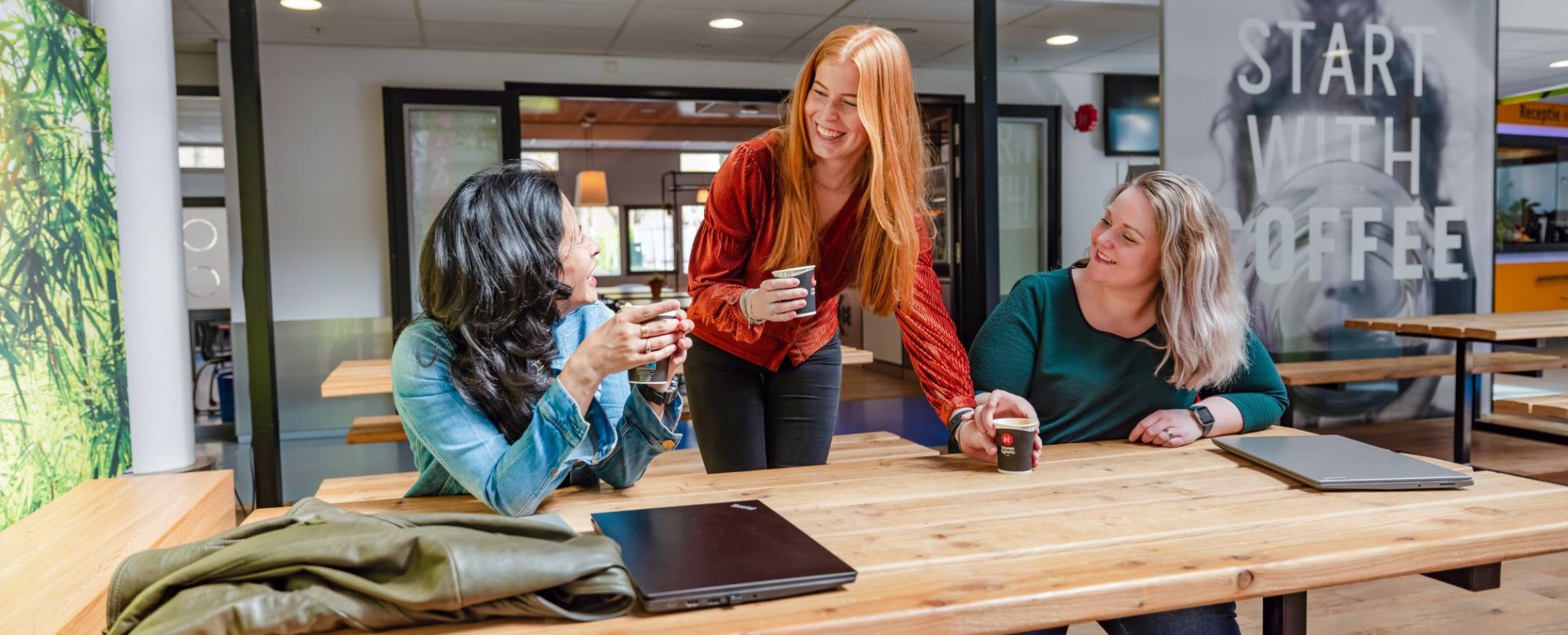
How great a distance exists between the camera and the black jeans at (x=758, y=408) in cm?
210

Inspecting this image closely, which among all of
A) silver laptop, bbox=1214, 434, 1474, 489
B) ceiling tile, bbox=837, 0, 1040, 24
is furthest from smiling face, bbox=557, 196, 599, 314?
ceiling tile, bbox=837, 0, 1040, 24

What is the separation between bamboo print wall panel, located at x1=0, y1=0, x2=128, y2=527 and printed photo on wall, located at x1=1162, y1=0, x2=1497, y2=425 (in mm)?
4291

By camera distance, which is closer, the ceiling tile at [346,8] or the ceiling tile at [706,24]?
the ceiling tile at [346,8]

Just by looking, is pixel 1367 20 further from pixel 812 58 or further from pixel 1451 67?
pixel 812 58

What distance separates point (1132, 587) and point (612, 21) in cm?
517

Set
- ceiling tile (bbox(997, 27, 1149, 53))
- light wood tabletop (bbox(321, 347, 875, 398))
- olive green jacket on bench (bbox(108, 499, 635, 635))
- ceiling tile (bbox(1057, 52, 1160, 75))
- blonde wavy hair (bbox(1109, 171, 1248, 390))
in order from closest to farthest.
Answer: olive green jacket on bench (bbox(108, 499, 635, 635)) < blonde wavy hair (bbox(1109, 171, 1248, 390)) < light wood tabletop (bbox(321, 347, 875, 398)) < ceiling tile (bbox(997, 27, 1149, 53)) < ceiling tile (bbox(1057, 52, 1160, 75))

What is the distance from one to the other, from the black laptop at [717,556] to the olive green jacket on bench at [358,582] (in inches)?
2.3

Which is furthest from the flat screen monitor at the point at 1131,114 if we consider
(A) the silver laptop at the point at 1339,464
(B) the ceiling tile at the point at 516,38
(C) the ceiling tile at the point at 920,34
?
(A) the silver laptop at the point at 1339,464

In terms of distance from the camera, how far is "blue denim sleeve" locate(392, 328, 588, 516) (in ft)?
4.35

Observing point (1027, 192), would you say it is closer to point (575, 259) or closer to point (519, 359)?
point (575, 259)

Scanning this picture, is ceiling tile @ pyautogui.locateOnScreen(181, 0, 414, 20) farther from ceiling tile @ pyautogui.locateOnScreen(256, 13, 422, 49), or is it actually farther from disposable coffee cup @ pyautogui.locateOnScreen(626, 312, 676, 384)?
disposable coffee cup @ pyautogui.locateOnScreen(626, 312, 676, 384)

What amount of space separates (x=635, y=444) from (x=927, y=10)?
4.61 metres

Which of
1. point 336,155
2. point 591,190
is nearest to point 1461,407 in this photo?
point 336,155

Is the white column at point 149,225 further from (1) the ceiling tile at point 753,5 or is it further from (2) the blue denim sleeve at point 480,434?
(2) the blue denim sleeve at point 480,434
